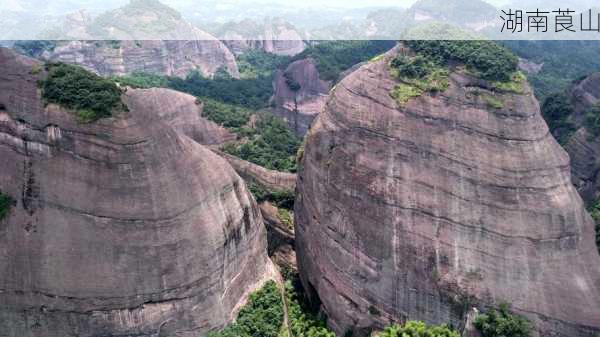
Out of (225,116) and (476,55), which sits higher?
(476,55)

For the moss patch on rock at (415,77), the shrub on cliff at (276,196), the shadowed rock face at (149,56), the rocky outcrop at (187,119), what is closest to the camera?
the moss patch on rock at (415,77)

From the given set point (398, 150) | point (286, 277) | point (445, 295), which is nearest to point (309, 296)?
point (286, 277)

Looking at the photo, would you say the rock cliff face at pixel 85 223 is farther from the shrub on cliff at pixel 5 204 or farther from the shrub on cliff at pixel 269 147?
the shrub on cliff at pixel 269 147

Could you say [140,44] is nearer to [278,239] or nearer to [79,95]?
[278,239]

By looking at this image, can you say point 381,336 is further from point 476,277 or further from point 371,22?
→ point 371,22

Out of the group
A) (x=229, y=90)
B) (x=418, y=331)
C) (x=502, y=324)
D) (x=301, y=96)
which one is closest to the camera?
(x=502, y=324)

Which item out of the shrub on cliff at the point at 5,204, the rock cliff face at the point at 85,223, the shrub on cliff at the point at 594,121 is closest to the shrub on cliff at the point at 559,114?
the shrub on cliff at the point at 594,121

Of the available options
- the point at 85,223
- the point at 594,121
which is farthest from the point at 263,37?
the point at 85,223
